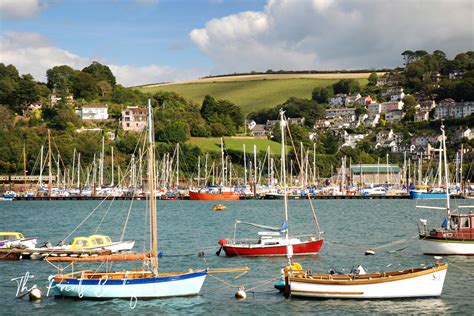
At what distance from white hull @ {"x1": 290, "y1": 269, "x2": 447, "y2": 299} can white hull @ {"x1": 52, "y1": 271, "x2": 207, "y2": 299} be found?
5.01m

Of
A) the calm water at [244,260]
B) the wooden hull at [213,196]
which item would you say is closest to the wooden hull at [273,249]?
the calm water at [244,260]

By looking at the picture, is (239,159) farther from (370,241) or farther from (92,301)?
(92,301)

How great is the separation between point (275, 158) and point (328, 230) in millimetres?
105733

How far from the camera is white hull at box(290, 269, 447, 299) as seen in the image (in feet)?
125

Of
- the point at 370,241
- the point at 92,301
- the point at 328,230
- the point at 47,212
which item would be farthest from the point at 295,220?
the point at 92,301

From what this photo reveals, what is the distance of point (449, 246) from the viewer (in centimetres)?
5169

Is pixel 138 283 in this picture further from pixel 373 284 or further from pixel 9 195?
pixel 9 195

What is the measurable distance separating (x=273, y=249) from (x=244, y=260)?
2171 mm

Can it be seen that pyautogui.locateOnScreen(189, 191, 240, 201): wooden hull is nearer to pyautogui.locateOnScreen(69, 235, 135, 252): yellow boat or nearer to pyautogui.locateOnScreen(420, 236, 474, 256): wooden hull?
pyautogui.locateOnScreen(69, 235, 135, 252): yellow boat

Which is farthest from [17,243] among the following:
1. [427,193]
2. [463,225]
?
[427,193]

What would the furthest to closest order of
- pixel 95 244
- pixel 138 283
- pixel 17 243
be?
pixel 17 243, pixel 95 244, pixel 138 283

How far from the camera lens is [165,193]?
494 ft

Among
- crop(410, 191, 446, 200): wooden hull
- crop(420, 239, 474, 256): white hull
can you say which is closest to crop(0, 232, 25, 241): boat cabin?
crop(420, 239, 474, 256): white hull

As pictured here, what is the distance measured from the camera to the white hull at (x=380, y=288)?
125 ft
